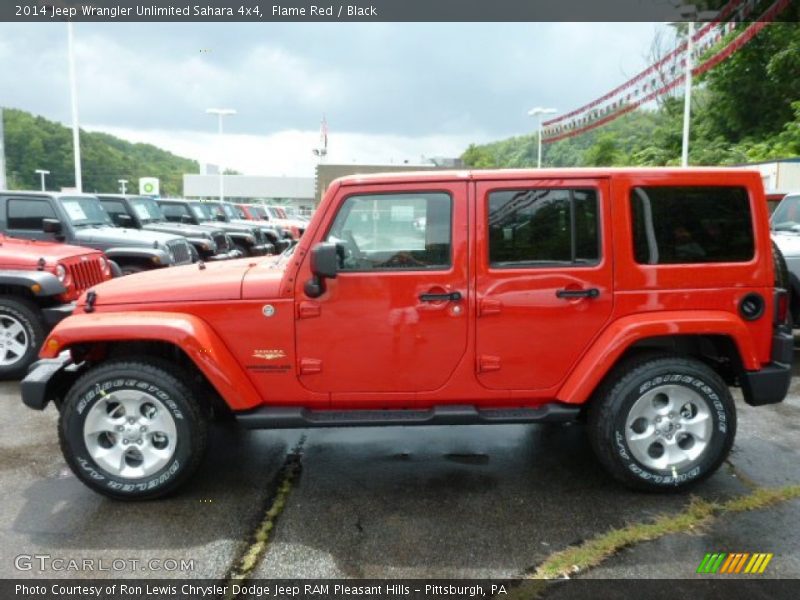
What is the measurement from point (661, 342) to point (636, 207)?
2.87 ft

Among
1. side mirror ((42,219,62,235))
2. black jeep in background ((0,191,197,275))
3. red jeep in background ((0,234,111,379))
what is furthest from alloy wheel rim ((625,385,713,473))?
side mirror ((42,219,62,235))

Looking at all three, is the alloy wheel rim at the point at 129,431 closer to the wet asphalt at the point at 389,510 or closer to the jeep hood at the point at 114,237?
the wet asphalt at the point at 389,510

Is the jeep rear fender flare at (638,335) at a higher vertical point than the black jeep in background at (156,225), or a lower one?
lower

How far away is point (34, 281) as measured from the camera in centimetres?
604

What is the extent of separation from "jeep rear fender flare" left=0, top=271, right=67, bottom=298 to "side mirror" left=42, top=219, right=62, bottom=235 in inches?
72.5

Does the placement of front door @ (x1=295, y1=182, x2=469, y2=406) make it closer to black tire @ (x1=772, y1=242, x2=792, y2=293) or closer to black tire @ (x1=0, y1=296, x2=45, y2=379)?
black tire @ (x1=772, y1=242, x2=792, y2=293)

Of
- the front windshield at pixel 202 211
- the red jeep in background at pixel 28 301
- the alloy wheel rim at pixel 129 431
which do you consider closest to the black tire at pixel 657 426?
the alloy wheel rim at pixel 129 431

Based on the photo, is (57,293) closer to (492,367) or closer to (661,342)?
(492,367)

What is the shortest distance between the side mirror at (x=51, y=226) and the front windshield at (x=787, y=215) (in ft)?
30.1

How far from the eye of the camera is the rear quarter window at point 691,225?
366 centimetres

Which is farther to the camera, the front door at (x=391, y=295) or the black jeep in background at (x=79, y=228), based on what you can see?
the black jeep in background at (x=79, y=228)

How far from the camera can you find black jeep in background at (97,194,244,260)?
1058 cm

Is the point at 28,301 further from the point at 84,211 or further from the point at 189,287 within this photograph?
the point at 189,287

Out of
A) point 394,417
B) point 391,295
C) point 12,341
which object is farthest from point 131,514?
point 12,341
